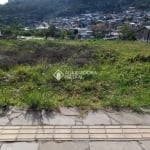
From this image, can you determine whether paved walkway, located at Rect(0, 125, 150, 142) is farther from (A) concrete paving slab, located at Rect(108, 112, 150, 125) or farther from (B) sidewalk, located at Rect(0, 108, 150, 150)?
(A) concrete paving slab, located at Rect(108, 112, 150, 125)

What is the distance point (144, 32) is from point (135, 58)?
1195 inches

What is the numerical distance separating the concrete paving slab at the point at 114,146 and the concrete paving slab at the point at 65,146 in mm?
94

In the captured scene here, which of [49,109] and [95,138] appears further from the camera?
[49,109]

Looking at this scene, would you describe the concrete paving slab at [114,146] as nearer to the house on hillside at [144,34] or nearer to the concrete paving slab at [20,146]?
the concrete paving slab at [20,146]

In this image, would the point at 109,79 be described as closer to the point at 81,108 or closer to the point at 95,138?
the point at 81,108

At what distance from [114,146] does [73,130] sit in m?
0.62

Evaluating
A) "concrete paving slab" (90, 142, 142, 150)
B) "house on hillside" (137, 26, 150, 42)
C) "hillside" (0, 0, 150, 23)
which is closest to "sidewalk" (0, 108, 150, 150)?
"concrete paving slab" (90, 142, 142, 150)

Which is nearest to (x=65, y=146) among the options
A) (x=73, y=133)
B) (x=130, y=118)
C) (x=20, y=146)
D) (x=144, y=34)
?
(x=73, y=133)

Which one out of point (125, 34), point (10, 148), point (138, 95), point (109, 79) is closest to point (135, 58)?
point (109, 79)

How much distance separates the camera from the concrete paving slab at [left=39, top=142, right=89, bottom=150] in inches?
127

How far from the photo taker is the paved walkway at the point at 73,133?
3447 millimetres

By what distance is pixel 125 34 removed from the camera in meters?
35.2

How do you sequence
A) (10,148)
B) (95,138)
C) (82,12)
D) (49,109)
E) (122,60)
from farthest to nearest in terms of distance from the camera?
(82,12)
(122,60)
(49,109)
(95,138)
(10,148)

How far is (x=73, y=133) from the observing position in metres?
3.58
